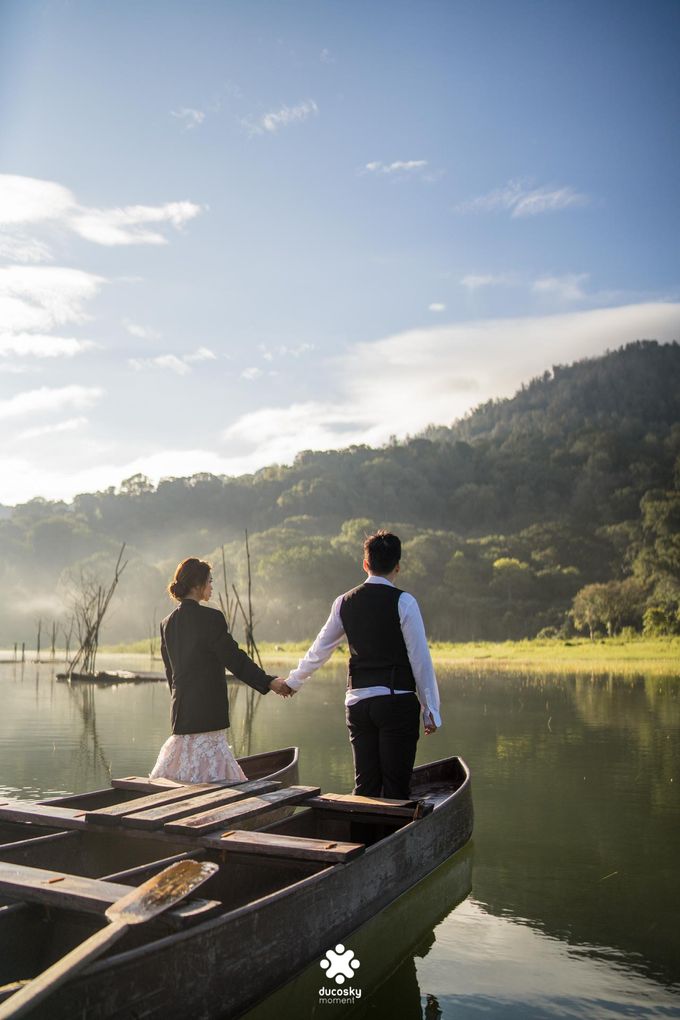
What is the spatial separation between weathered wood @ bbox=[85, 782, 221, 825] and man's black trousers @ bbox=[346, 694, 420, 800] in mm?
846

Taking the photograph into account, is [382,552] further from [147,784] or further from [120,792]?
[120,792]

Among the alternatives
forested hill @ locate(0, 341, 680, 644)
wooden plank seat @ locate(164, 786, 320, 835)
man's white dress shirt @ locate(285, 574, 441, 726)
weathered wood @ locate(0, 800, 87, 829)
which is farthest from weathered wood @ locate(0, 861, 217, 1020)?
forested hill @ locate(0, 341, 680, 644)

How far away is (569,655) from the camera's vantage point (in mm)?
30109

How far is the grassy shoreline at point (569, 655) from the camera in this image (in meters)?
25.9

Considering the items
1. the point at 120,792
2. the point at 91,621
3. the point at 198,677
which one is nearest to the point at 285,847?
the point at 198,677

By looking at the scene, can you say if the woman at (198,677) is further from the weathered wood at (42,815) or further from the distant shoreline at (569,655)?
the distant shoreline at (569,655)

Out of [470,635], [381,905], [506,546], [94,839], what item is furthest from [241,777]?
[506,546]

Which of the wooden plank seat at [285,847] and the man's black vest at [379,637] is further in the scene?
the man's black vest at [379,637]

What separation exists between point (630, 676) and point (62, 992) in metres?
21.3

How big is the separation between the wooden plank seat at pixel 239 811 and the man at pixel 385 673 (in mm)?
401

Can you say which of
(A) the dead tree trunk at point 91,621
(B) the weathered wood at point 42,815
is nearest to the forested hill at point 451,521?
(A) the dead tree trunk at point 91,621

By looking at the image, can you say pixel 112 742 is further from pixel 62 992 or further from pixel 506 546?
pixel 506 546

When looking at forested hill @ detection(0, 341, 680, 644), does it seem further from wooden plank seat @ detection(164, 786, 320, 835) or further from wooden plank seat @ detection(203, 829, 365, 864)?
wooden plank seat @ detection(203, 829, 365, 864)

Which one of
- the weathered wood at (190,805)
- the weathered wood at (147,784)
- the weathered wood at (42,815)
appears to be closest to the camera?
the weathered wood at (190,805)
